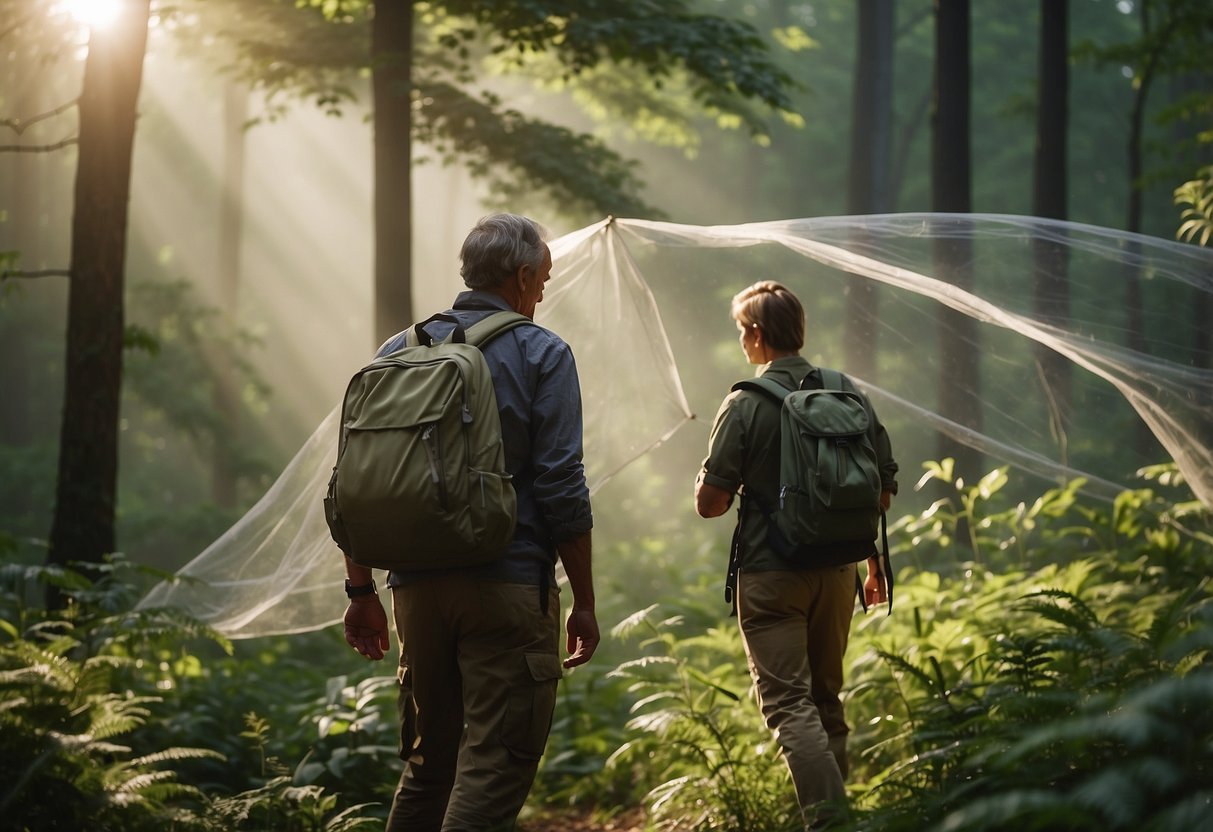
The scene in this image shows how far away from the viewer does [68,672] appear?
464 centimetres

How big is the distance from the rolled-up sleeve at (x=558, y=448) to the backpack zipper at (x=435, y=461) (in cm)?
33

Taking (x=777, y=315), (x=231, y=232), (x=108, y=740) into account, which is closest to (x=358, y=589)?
(x=777, y=315)

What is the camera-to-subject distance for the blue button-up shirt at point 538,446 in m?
3.12

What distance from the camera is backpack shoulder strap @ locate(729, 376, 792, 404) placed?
13.1 feet

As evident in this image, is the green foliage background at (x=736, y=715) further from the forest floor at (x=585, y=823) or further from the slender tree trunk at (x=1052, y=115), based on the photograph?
the slender tree trunk at (x=1052, y=115)

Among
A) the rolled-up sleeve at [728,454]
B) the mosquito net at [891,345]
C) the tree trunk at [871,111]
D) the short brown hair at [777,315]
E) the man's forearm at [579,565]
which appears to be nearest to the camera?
the man's forearm at [579,565]

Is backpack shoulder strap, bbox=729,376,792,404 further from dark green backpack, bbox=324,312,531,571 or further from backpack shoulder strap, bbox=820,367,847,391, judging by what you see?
dark green backpack, bbox=324,312,531,571

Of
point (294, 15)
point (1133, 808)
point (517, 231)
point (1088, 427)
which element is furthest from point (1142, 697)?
point (294, 15)

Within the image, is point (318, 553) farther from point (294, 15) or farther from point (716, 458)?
point (294, 15)

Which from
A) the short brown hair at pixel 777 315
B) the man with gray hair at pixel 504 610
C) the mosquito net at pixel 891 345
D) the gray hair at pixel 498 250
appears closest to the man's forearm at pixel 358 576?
the man with gray hair at pixel 504 610

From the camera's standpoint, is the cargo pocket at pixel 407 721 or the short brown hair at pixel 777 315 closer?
the cargo pocket at pixel 407 721

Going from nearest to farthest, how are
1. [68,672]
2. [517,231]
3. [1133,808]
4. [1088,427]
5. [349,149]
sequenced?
[1133,808]
[517,231]
[68,672]
[1088,427]
[349,149]

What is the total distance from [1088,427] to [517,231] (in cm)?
314

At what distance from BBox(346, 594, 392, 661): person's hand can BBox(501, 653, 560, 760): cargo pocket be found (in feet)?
2.01
